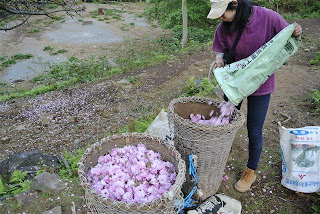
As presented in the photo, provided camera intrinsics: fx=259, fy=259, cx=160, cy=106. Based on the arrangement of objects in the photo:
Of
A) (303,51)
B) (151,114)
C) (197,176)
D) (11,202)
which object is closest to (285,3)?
(303,51)

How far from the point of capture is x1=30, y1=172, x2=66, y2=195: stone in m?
2.65

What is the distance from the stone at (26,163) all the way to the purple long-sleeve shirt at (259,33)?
2.65 m

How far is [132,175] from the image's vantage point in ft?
6.50

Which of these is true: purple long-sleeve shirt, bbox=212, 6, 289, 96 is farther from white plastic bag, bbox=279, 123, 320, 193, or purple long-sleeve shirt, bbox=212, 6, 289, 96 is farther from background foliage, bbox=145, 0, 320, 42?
background foliage, bbox=145, 0, 320, 42

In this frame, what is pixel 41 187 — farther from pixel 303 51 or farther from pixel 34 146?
pixel 303 51

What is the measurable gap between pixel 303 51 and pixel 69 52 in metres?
8.16

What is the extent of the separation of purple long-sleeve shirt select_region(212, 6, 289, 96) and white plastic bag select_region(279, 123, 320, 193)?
63cm

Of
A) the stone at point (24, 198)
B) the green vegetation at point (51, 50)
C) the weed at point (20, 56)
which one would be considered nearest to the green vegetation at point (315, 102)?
the stone at point (24, 198)

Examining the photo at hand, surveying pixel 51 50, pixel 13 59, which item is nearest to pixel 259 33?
pixel 13 59

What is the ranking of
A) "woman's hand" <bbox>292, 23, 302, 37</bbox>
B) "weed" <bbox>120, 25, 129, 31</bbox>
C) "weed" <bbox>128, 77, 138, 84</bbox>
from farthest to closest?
"weed" <bbox>120, 25, 129, 31</bbox> < "weed" <bbox>128, 77, 138, 84</bbox> < "woman's hand" <bbox>292, 23, 302, 37</bbox>

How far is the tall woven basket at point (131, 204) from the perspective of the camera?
61.6 inches

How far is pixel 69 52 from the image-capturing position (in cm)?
1018

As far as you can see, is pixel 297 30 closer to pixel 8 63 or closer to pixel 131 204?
pixel 131 204

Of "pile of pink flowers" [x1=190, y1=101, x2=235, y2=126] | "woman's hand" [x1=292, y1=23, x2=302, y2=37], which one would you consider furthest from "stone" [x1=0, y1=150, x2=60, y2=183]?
"woman's hand" [x1=292, y1=23, x2=302, y2=37]
